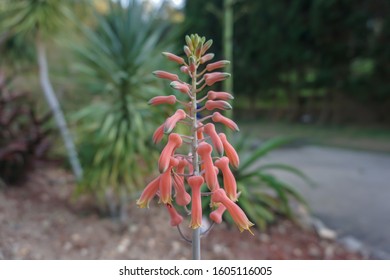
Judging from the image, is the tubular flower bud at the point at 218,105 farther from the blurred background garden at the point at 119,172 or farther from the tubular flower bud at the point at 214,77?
the blurred background garden at the point at 119,172

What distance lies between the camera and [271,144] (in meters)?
3.29

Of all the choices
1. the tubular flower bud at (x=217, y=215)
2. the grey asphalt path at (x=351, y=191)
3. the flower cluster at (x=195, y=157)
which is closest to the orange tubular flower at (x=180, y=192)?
the flower cluster at (x=195, y=157)

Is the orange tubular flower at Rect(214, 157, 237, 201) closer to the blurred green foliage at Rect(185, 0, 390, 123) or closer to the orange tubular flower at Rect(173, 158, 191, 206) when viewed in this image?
the orange tubular flower at Rect(173, 158, 191, 206)

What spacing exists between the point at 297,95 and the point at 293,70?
939 millimetres

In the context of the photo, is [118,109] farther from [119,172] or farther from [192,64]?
[192,64]

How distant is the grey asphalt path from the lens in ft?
10.9

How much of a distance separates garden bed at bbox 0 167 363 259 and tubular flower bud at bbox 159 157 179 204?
5.92ft

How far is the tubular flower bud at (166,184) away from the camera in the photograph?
97 centimetres

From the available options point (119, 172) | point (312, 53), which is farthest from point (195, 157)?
point (312, 53)

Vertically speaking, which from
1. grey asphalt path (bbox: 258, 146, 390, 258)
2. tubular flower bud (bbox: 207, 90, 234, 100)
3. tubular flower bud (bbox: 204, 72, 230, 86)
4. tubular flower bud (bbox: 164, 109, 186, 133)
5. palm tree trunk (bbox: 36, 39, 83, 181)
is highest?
tubular flower bud (bbox: 204, 72, 230, 86)

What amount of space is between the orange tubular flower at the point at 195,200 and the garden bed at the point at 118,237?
5.97 feet

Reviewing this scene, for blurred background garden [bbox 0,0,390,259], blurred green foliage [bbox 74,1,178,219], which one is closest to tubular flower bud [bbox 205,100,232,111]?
blurred background garden [bbox 0,0,390,259]

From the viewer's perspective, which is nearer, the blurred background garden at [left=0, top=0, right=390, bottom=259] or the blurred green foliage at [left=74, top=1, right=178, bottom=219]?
the blurred background garden at [left=0, top=0, right=390, bottom=259]

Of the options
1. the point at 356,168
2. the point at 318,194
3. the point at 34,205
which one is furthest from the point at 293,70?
the point at 34,205
